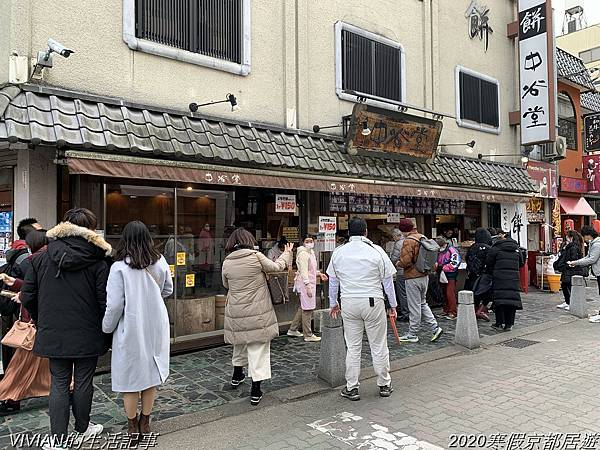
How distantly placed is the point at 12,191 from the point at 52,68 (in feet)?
6.05

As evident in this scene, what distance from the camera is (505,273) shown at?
9266 mm

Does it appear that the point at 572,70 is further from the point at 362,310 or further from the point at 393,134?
the point at 362,310

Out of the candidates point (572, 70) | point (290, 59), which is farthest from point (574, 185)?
point (290, 59)

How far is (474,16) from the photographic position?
13352 mm

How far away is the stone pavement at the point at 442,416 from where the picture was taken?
450 cm

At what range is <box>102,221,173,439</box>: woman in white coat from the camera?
13.6 ft

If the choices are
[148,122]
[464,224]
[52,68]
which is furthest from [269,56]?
[464,224]

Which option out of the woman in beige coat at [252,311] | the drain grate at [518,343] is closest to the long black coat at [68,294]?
the woman in beige coat at [252,311]

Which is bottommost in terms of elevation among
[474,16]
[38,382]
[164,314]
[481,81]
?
[38,382]

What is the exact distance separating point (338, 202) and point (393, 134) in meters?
1.87

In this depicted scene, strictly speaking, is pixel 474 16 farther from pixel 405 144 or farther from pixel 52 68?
pixel 52 68

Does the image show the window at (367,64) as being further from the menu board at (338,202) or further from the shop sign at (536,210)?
the shop sign at (536,210)

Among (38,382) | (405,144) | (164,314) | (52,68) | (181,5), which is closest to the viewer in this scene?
(164,314)

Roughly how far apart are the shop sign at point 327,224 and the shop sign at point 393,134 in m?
1.45
